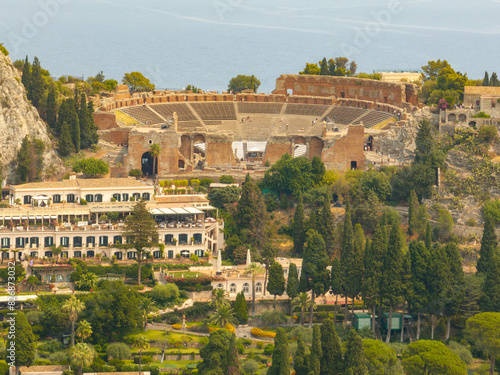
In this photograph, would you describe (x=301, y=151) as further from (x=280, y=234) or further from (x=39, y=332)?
(x=39, y=332)

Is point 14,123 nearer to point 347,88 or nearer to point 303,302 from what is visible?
point 303,302

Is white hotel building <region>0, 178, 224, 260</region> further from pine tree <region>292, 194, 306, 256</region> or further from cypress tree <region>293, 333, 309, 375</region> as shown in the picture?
cypress tree <region>293, 333, 309, 375</region>

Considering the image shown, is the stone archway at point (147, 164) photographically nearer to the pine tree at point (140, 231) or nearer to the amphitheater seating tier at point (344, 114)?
the pine tree at point (140, 231)

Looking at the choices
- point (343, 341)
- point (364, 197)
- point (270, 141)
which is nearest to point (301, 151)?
point (270, 141)

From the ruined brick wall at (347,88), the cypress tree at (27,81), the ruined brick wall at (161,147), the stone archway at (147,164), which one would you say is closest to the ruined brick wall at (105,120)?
the ruined brick wall at (161,147)

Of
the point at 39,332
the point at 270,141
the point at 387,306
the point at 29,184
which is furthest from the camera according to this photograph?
the point at 270,141
